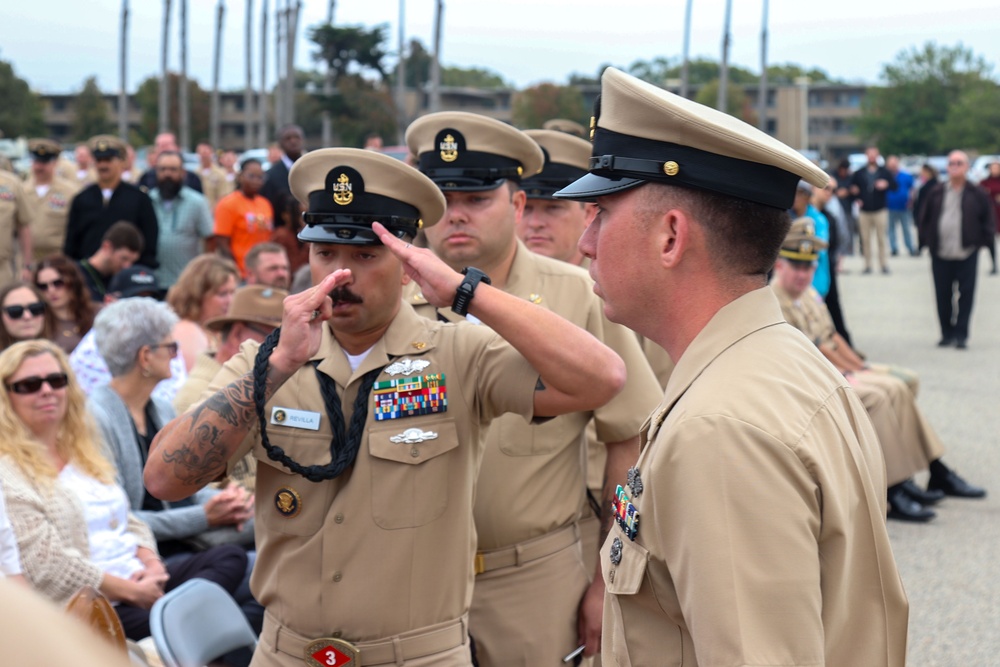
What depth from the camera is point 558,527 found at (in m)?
3.55

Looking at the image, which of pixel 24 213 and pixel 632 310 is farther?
pixel 24 213

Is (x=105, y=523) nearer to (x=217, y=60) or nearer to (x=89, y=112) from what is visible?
(x=217, y=60)

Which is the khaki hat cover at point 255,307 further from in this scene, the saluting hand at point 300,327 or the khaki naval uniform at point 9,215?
the khaki naval uniform at point 9,215

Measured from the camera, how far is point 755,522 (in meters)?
1.62

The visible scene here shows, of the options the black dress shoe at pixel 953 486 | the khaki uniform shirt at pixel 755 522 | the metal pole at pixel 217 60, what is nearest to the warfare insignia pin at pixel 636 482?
the khaki uniform shirt at pixel 755 522

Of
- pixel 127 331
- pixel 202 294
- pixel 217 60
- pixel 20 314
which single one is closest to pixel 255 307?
pixel 127 331

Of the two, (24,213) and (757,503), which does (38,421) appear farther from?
(24,213)

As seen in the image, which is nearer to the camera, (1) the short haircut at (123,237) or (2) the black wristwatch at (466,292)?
(2) the black wristwatch at (466,292)

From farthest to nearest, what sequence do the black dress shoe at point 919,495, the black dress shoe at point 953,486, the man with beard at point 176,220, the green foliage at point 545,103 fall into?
the green foliage at point 545,103, the man with beard at point 176,220, the black dress shoe at point 953,486, the black dress shoe at point 919,495

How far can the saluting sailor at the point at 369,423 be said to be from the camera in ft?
9.23

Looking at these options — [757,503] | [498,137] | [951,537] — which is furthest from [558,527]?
[951,537]

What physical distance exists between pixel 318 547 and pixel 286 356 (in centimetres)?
49

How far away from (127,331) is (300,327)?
3.03 m

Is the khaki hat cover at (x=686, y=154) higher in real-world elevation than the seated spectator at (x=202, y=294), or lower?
higher
